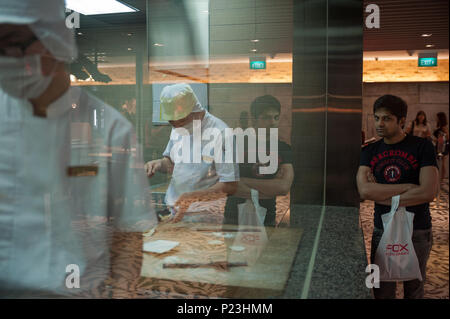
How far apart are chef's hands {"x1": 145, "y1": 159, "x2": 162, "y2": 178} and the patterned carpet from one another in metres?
1.64

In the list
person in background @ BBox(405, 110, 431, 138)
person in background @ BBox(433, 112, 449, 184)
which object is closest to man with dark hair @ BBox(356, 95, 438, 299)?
person in background @ BBox(405, 110, 431, 138)

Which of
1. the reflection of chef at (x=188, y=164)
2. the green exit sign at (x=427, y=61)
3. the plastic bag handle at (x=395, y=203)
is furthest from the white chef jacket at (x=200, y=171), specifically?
the green exit sign at (x=427, y=61)

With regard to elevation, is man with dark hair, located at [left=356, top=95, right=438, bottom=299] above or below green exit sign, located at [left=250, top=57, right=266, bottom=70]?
below

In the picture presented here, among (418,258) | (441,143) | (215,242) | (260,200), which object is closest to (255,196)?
(260,200)

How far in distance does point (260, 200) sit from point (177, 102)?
552 mm

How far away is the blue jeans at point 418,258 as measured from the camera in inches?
80.4

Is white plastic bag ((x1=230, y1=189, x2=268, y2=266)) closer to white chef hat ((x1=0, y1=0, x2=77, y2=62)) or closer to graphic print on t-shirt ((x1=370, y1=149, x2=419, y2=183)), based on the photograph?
white chef hat ((x1=0, y1=0, x2=77, y2=62))

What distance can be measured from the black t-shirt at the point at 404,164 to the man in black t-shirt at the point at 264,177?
736 mm

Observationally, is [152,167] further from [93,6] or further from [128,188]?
[93,6]

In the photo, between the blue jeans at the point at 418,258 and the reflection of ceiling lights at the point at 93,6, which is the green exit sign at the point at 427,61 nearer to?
the blue jeans at the point at 418,258

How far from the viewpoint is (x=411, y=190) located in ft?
6.66

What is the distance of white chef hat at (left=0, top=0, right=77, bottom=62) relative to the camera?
865mm
